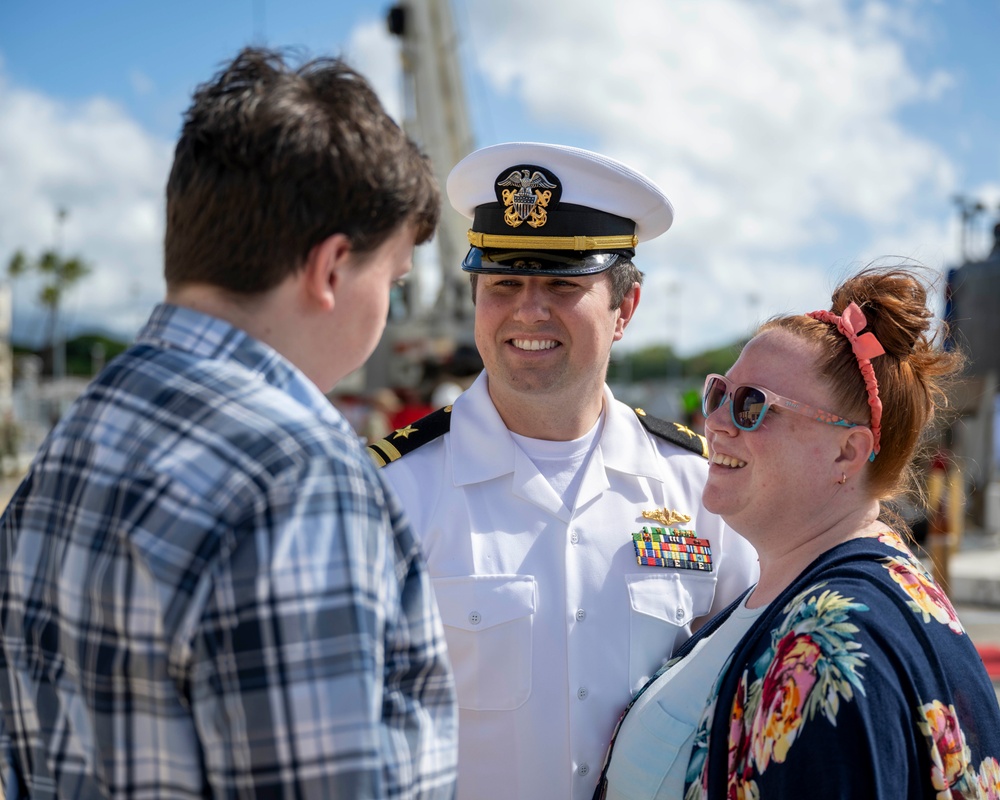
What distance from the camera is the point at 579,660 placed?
2.42 metres

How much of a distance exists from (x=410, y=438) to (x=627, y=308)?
31.7 inches

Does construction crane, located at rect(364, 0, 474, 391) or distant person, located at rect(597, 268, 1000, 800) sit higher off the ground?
construction crane, located at rect(364, 0, 474, 391)

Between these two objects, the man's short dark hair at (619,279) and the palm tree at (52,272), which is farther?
the palm tree at (52,272)

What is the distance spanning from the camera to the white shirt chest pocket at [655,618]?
8.09 ft

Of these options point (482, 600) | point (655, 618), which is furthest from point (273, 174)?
point (655, 618)

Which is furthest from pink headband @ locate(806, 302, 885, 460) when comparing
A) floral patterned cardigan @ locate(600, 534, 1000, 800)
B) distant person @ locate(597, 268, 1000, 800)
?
floral patterned cardigan @ locate(600, 534, 1000, 800)

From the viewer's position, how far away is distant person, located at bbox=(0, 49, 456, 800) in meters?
1.10

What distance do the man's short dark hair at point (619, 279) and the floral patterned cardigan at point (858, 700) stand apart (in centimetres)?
118

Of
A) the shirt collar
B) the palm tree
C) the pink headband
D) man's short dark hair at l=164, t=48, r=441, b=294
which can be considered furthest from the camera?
the palm tree

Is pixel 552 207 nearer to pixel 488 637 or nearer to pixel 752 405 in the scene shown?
pixel 752 405

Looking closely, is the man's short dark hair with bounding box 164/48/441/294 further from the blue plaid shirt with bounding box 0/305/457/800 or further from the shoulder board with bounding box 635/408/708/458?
the shoulder board with bounding box 635/408/708/458

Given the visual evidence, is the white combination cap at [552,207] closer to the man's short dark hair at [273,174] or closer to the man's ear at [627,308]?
the man's ear at [627,308]

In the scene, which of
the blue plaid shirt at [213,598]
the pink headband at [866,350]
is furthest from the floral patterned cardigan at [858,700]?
the blue plaid shirt at [213,598]

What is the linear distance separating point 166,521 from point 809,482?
1421 millimetres
